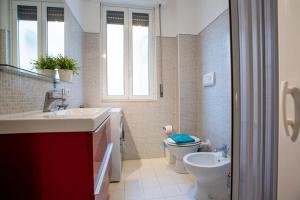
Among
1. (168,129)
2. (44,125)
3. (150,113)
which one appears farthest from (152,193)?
(44,125)

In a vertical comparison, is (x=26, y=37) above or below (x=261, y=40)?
above

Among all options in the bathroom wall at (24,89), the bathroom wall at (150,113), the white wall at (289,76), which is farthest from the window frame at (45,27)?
the white wall at (289,76)

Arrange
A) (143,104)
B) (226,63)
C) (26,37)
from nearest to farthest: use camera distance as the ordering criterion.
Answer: (26,37) → (226,63) → (143,104)

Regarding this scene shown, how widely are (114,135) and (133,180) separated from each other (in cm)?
59

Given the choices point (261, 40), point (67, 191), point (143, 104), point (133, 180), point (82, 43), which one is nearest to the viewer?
point (261, 40)

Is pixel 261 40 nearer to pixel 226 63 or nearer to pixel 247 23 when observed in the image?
pixel 247 23

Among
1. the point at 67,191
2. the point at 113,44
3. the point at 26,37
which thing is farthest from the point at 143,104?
the point at 67,191

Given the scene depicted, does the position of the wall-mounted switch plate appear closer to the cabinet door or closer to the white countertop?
the cabinet door

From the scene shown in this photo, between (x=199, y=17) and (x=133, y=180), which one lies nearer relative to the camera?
(x=133, y=180)

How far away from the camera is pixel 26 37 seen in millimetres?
1188

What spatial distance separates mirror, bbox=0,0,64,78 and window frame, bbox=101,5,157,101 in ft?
3.14

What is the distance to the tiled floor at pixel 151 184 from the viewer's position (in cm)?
172

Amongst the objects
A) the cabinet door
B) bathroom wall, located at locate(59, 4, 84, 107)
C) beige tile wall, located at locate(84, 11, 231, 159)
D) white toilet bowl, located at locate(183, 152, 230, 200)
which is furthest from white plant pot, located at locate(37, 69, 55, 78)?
white toilet bowl, located at locate(183, 152, 230, 200)

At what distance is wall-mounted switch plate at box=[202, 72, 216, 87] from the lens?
211cm
